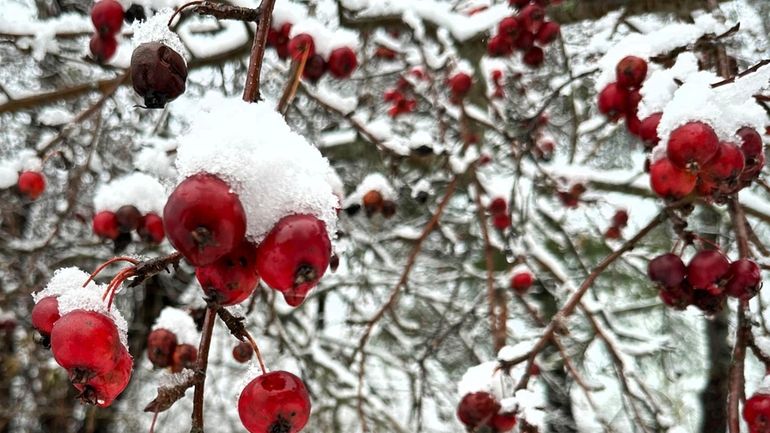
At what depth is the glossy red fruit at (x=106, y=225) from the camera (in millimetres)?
2379

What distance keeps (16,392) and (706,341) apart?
20.1ft

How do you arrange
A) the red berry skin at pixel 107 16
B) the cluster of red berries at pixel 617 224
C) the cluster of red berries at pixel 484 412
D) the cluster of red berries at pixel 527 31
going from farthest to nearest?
the cluster of red berries at pixel 617 224, the cluster of red berries at pixel 527 31, the red berry skin at pixel 107 16, the cluster of red berries at pixel 484 412

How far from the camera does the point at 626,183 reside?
3.94 metres

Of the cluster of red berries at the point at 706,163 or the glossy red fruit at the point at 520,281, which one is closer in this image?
the cluster of red berries at the point at 706,163

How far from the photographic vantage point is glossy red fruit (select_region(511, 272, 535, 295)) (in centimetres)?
349

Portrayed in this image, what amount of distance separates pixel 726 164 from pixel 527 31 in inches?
76.0

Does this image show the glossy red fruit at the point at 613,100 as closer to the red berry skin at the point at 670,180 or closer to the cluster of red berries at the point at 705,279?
the red berry skin at the point at 670,180

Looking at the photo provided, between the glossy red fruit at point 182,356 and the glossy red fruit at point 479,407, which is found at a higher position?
the glossy red fruit at point 182,356

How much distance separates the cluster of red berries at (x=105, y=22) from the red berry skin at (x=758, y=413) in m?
2.35

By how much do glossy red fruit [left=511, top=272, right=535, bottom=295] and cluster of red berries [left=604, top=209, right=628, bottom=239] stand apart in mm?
950

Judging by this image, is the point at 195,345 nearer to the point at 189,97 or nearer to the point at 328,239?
the point at 328,239

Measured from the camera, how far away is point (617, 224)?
13.5 feet

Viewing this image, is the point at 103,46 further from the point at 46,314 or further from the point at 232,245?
the point at 232,245

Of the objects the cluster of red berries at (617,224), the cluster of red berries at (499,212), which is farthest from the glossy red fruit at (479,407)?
the cluster of red berries at (617,224)
